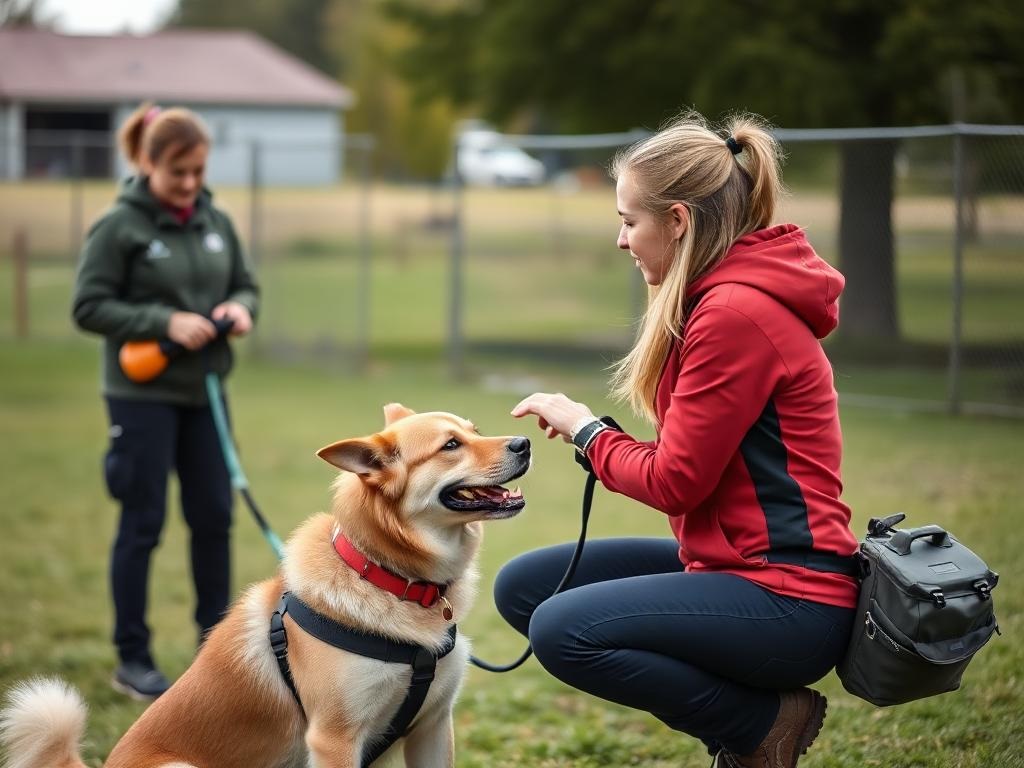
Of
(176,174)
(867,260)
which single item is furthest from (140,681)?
(867,260)

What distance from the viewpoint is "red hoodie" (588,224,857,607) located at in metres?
2.89

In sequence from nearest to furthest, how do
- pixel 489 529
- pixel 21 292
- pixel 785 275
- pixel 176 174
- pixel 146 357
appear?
pixel 785 275 < pixel 146 357 < pixel 176 174 < pixel 489 529 < pixel 21 292

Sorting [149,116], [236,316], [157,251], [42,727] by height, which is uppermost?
[149,116]

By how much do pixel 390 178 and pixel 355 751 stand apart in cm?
3978

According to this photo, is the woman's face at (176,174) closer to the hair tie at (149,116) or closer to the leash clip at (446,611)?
the hair tie at (149,116)

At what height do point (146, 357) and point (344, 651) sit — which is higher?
point (146, 357)

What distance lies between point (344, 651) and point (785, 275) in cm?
158

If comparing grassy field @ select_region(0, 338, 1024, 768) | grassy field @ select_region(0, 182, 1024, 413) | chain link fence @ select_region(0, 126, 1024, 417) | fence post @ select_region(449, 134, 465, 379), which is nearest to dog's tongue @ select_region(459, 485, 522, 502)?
grassy field @ select_region(0, 338, 1024, 768)

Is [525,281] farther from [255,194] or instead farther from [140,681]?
[140,681]

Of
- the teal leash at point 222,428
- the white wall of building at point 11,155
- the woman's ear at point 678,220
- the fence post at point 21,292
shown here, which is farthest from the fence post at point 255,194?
the woman's ear at point 678,220

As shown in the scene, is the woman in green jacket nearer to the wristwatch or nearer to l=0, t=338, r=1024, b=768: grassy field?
l=0, t=338, r=1024, b=768: grassy field

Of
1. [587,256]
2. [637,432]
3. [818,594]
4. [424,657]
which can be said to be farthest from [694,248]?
[587,256]

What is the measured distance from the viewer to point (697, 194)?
3043mm

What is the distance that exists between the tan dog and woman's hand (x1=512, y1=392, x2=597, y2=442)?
21cm
